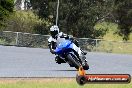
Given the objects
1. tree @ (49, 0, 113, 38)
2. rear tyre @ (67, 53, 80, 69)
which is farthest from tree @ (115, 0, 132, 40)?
rear tyre @ (67, 53, 80, 69)

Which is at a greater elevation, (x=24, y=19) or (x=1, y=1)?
(x=1, y=1)

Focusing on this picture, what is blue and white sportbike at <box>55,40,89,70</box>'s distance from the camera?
5316 mm

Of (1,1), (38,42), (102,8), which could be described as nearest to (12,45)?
(38,42)

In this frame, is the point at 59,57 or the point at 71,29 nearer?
the point at 59,57

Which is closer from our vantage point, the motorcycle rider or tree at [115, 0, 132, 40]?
the motorcycle rider

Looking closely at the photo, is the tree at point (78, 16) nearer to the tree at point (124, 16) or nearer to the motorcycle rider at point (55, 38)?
the tree at point (124, 16)

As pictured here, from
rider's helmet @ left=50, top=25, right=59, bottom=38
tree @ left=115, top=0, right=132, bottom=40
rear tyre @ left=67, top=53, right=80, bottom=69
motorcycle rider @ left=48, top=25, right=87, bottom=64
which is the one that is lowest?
tree @ left=115, top=0, right=132, bottom=40

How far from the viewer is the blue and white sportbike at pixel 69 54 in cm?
532

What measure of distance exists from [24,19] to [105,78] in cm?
5037

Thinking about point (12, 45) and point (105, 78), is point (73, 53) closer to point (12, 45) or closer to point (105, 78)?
point (105, 78)

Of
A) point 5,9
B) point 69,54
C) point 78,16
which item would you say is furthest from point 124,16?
point 69,54

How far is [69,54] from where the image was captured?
17.8 feet

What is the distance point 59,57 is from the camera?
17.9ft

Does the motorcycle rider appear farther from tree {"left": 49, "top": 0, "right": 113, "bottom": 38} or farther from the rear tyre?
tree {"left": 49, "top": 0, "right": 113, "bottom": 38}
